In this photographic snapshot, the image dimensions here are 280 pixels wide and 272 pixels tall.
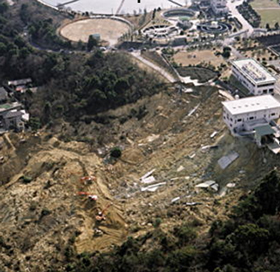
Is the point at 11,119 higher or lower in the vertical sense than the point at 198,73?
lower

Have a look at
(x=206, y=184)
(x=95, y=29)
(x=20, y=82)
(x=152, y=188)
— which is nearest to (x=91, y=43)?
(x=95, y=29)

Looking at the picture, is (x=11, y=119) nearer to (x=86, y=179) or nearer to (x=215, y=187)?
(x=86, y=179)

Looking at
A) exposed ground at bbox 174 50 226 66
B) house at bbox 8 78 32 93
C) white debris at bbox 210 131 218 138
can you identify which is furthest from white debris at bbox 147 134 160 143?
house at bbox 8 78 32 93

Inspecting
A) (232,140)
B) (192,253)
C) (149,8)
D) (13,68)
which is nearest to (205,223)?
(192,253)

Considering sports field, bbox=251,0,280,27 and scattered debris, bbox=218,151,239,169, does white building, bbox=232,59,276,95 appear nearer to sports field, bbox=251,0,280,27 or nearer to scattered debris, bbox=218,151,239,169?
scattered debris, bbox=218,151,239,169

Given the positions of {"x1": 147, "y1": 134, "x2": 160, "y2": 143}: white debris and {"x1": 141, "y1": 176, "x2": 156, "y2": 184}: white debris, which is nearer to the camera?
{"x1": 141, "y1": 176, "x2": 156, "y2": 184}: white debris

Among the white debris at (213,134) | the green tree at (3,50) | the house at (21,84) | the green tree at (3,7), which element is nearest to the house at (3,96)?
the house at (21,84)
